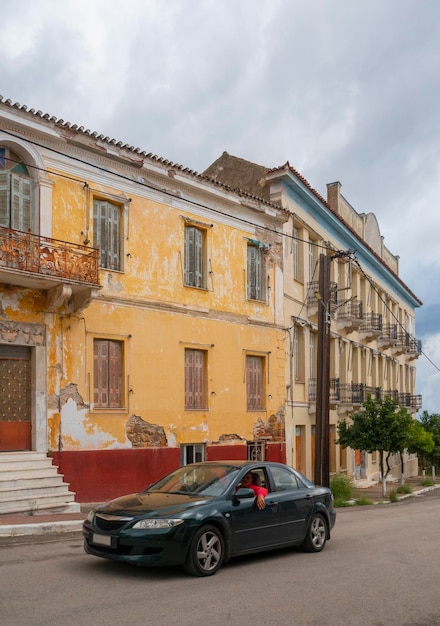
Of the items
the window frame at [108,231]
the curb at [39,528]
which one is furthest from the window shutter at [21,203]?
the curb at [39,528]

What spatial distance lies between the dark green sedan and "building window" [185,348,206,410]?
9.59 m

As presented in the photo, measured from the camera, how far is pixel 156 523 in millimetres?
8570

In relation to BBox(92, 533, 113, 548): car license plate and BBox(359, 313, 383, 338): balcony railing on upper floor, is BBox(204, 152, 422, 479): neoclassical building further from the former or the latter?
BBox(92, 533, 113, 548): car license plate

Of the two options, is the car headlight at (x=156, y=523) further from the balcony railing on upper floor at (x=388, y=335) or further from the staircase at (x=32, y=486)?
the balcony railing on upper floor at (x=388, y=335)

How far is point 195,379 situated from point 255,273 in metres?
4.61

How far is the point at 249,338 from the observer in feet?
75.4

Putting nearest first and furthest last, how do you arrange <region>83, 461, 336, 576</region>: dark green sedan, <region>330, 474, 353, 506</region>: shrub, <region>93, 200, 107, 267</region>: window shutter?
<region>83, 461, 336, 576</region>: dark green sedan
<region>93, 200, 107, 267</region>: window shutter
<region>330, 474, 353, 506</region>: shrub

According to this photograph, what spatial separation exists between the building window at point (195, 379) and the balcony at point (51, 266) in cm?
480

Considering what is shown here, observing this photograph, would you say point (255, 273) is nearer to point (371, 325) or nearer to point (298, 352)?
point (298, 352)

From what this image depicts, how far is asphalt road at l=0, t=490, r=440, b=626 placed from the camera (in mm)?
6969

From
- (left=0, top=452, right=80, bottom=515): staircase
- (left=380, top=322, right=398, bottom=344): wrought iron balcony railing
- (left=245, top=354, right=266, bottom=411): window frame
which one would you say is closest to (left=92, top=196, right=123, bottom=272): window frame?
(left=0, top=452, right=80, bottom=515): staircase

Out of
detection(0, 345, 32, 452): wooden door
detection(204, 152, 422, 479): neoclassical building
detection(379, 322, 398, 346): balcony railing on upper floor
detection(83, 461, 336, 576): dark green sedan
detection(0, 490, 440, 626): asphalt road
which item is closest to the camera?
detection(0, 490, 440, 626): asphalt road

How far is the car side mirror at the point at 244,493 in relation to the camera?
959 cm

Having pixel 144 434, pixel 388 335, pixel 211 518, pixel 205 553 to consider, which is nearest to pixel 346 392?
pixel 388 335
